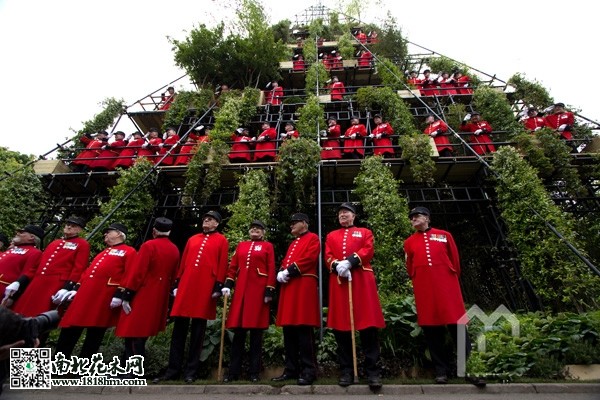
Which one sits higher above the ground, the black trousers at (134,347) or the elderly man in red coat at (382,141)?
the elderly man in red coat at (382,141)

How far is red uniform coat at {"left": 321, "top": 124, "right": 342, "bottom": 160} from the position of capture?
29.6ft

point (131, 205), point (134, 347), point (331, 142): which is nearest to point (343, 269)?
point (134, 347)

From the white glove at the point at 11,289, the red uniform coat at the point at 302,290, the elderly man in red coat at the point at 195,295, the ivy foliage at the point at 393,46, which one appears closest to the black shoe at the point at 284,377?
the red uniform coat at the point at 302,290

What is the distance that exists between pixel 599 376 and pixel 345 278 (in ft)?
9.15

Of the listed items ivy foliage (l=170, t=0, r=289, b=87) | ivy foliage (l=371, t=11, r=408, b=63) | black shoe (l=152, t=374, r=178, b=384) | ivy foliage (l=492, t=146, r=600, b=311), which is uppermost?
ivy foliage (l=371, t=11, r=408, b=63)

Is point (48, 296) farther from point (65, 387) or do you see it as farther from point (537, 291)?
point (537, 291)

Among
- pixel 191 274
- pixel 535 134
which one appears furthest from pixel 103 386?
pixel 535 134

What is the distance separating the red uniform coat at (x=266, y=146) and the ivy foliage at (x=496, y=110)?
6150mm

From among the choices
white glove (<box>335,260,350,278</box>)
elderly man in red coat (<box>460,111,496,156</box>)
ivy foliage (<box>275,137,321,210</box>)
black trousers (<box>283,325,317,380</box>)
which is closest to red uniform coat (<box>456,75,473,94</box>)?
elderly man in red coat (<box>460,111,496,156</box>)

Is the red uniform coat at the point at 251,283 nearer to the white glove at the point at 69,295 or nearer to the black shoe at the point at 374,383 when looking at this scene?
the black shoe at the point at 374,383

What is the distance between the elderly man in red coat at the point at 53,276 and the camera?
15.7ft

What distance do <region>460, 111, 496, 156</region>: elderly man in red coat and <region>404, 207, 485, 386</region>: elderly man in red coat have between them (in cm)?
512

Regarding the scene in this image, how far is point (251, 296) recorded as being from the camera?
15.1ft

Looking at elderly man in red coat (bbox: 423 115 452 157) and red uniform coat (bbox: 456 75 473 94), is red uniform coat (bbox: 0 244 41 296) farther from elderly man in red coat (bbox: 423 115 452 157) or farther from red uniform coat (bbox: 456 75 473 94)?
red uniform coat (bbox: 456 75 473 94)
